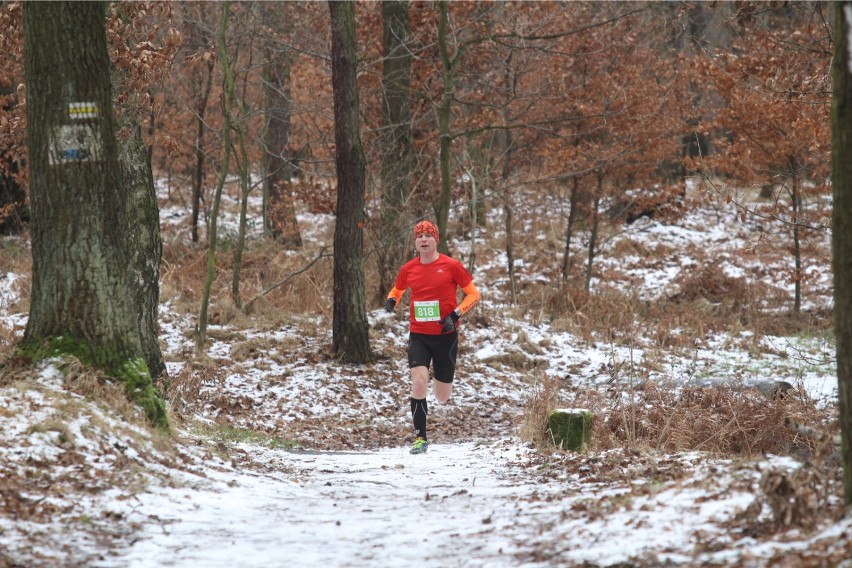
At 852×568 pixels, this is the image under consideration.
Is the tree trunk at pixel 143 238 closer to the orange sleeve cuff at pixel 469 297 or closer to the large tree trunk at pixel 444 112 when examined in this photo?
the orange sleeve cuff at pixel 469 297

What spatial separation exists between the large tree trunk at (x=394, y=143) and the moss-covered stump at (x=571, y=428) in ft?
27.6

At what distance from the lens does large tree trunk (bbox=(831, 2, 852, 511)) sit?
4020 mm

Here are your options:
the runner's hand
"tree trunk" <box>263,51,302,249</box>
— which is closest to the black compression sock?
the runner's hand

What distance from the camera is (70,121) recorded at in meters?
6.75

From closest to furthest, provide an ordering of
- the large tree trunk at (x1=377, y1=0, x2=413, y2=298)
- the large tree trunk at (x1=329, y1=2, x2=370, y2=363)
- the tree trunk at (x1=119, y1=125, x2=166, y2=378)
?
the tree trunk at (x1=119, y1=125, x2=166, y2=378)
the large tree trunk at (x1=329, y1=2, x2=370, y2=363)
the large tree trunk at (x1=377, y1=0, x2=413, y2=298)

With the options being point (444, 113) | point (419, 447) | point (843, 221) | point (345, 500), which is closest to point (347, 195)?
point (444, 113)

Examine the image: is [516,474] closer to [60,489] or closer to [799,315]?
[60,489]

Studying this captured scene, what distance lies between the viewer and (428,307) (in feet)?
30.2

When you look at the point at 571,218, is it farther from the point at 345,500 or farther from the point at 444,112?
the point at 345,500

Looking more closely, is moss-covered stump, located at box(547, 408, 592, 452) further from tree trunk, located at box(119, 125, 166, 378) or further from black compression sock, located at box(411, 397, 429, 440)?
tree trunk, located at box(119, 125, 166, 378)

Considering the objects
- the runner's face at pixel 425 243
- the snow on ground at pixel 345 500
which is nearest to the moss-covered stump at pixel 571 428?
the snow on ground at pixel 345 500

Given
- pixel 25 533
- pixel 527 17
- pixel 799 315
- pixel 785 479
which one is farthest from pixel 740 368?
pixel 25 533

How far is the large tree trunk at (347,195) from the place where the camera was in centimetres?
1346

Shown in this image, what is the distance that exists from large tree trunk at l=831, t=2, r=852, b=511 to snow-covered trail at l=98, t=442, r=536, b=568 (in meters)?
1.64
